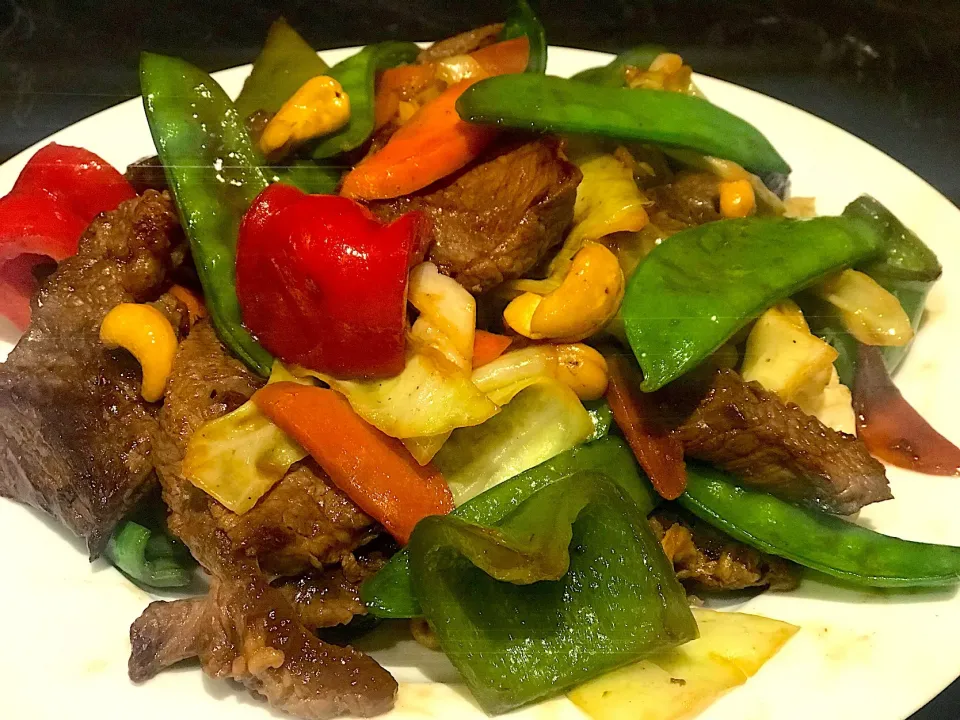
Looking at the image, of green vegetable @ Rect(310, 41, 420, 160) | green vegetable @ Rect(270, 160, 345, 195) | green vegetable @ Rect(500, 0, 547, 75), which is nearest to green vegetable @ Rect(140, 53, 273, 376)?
green vegetable @ Rect(270, 160, 345, 195)

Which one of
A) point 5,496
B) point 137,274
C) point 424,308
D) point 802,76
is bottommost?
point 802,76

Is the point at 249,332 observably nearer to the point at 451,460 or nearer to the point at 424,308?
the point at 424,308

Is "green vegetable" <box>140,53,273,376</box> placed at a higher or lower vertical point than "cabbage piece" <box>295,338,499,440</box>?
higher

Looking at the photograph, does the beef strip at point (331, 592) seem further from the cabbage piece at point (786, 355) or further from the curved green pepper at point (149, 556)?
the cabbage piece at point (786, 355)

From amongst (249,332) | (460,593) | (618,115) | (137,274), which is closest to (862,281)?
(618,115)

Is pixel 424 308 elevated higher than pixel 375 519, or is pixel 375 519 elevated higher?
pixel 424 308

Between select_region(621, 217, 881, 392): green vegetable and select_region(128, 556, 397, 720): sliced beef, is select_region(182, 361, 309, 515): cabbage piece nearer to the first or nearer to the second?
select_region(128, 556, 397, 720): sliced beef
